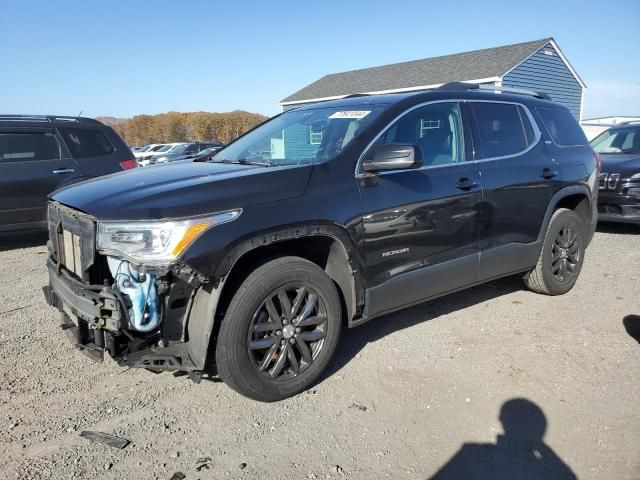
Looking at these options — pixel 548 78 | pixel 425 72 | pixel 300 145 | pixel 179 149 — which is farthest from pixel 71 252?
pixel 179 149

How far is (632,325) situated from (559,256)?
906mm

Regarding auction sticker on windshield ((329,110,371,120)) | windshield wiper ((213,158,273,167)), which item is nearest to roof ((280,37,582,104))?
auction sticker on windshield ((329,110,371,120))

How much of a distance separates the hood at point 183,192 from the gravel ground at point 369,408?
123 centimetres

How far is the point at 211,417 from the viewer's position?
118 inches

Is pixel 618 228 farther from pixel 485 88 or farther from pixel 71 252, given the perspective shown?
pixel 71 252

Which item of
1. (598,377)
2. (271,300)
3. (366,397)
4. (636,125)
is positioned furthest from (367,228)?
(636,125)

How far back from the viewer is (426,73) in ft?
79.7

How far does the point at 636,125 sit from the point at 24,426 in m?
10.4

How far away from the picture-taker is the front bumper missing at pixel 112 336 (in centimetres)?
270

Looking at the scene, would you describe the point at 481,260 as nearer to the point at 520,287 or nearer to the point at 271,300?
the point at 520,287

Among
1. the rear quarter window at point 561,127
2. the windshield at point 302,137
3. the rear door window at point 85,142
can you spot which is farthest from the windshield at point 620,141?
the rear door window at point 85,142

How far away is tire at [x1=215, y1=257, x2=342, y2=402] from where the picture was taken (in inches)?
113

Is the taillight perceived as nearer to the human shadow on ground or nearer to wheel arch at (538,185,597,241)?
wheel arch at (538,185,597,241)

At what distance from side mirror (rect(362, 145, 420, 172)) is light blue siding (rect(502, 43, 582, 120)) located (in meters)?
19.2
